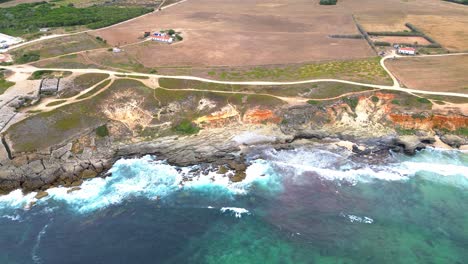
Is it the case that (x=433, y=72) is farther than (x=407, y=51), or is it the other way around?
(x=407, y=51)

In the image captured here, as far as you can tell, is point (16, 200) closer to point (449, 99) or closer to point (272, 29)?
point (449, 99)

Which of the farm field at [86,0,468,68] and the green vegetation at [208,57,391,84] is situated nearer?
the green vegetation at [208,57,391,84]

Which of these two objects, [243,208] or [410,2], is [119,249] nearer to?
[243,208]

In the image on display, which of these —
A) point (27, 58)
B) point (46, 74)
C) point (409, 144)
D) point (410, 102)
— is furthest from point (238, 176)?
point (27, 58)

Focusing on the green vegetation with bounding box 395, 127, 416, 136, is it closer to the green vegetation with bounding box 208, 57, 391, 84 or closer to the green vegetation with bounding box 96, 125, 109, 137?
the green vegetation with bounding box 208, 57, 391, 84

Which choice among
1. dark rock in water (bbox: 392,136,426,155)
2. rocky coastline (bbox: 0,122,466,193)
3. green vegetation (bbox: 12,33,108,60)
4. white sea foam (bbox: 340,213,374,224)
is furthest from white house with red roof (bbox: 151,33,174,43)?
white sea foam (bbox: 340,213,374,224)

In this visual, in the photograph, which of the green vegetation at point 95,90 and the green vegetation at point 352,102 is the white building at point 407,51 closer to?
the green vegetation at point 352,102

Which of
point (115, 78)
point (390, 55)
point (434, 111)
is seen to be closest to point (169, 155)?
point (115, 78)
